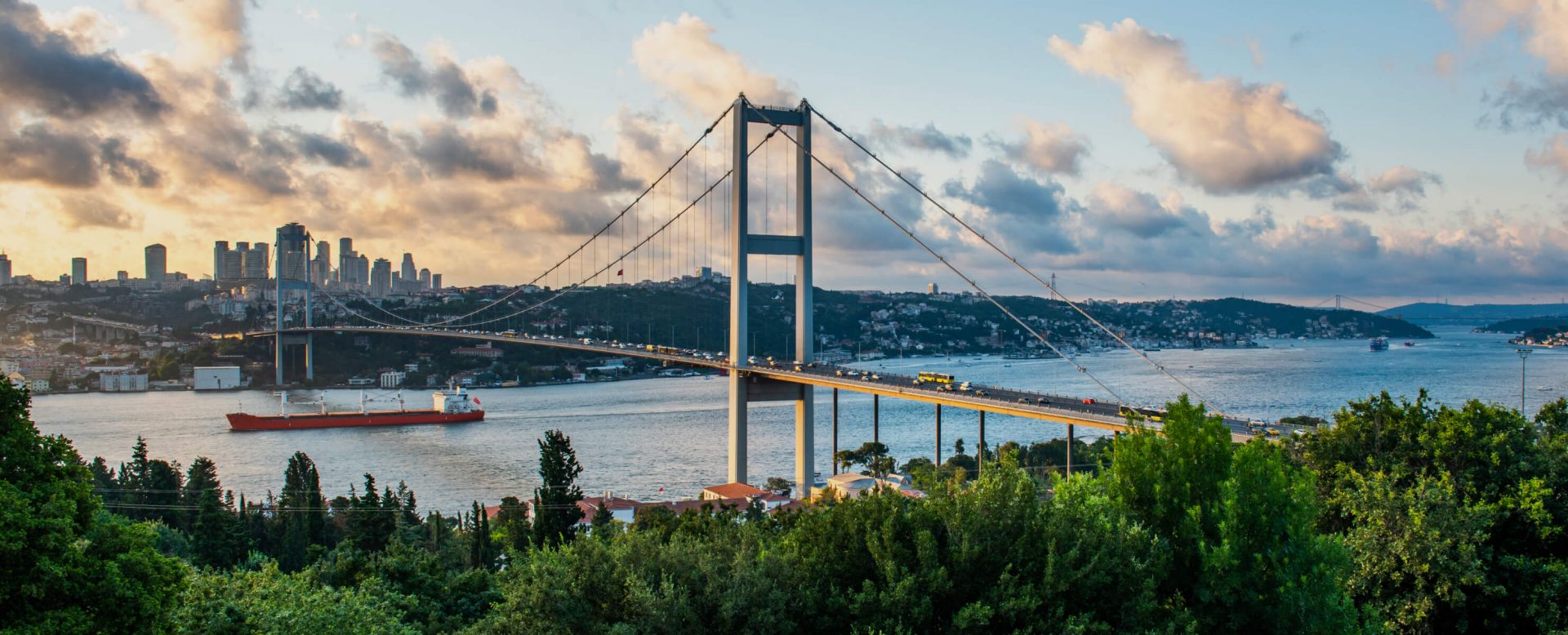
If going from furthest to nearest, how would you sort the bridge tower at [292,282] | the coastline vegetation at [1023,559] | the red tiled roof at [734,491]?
the bridge tower at [292,282] → the red tiled roof at [734,491] → the coastline vegetation at [1023,559]

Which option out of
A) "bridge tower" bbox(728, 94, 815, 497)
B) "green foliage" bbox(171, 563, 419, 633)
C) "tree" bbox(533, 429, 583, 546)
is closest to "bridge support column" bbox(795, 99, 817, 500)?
"bridge tower" bbox(728, 94, 815, 497)

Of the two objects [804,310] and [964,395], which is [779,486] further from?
[964,395]

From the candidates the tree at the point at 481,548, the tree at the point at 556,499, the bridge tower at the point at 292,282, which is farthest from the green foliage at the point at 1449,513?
the bridge tower at the point at 292,282

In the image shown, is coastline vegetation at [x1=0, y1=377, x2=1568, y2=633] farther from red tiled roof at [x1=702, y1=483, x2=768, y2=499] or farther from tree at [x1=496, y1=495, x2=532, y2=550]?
red tiled roof at [x1=702, y1=483, x2=768, y2=499]

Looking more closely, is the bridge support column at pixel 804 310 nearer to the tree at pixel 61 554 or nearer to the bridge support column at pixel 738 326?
the bridge support column at pixel 738 326

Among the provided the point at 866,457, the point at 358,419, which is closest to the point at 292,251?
the point at 358,419
